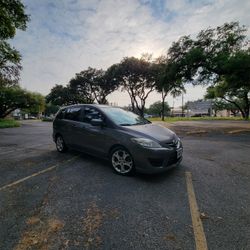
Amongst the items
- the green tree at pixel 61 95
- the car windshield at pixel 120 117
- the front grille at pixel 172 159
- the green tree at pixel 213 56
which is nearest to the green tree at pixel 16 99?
the green tree at pixel 61 95

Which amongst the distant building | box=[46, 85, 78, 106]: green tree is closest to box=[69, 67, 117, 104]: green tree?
box=[46, 85, 78, 106]: green tree

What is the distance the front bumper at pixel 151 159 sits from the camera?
423 centimetres

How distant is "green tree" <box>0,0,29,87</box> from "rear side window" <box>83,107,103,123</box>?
11.2 m

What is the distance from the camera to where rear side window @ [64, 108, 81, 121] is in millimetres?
6197

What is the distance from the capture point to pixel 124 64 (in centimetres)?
3173

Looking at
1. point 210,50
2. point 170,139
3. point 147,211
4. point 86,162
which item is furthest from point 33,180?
point 210,50

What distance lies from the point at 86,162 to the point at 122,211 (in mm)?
2926

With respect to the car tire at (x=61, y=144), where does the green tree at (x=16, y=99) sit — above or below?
above

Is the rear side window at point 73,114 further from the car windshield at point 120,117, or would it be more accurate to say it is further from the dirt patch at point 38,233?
the dirt patch at point 38,233

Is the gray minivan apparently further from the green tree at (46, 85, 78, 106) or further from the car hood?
the green tree at (46, 85, 78, 106)

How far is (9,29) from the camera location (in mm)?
13820

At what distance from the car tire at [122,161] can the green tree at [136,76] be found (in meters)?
27.7

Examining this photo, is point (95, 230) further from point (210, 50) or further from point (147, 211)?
point (210, 50)

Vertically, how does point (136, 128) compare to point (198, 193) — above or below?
above
